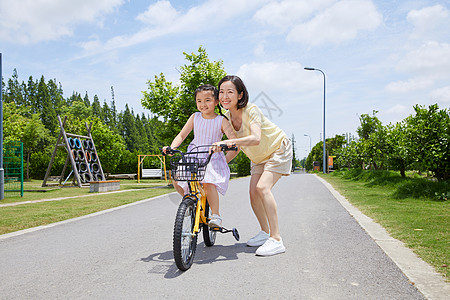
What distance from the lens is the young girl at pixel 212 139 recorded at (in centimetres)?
423

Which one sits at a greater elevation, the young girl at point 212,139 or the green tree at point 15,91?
the green tree at point 15,91

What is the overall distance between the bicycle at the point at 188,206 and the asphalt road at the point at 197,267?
20 centimetres

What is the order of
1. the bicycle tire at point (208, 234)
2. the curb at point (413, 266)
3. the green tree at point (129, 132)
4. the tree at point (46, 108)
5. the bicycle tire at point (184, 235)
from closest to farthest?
the curb at point (413, 266) < the bicycle tire at point (184, 235) < the bicycle tire at point (208, 234) < the tree at point (46, 108) < the green tree at point (129, 132)

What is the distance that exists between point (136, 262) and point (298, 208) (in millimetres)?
5348

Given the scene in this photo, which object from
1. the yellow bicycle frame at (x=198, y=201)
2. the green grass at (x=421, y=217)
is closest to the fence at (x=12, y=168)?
the yellow bicycle frame at (x=198, y=201)

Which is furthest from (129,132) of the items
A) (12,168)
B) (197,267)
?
(197,267)

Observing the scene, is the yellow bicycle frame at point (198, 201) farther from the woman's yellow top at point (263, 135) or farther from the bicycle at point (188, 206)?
the woman's yellow top at point (263, 135)

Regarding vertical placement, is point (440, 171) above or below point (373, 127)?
below

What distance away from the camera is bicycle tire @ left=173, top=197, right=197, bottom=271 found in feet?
11.7

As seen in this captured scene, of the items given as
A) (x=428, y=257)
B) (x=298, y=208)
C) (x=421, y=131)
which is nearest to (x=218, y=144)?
(x=428, y=257)

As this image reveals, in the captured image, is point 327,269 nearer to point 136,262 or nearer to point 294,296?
point 294,296

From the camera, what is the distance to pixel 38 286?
11.1 ft

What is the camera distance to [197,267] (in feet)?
12.9

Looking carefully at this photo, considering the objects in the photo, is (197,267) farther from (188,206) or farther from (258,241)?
Answer: (258,241)
